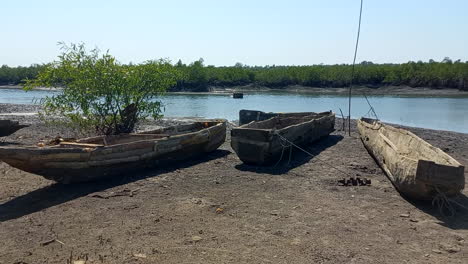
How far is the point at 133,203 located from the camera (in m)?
7.12

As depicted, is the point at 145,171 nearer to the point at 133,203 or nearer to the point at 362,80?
the point at 133,203

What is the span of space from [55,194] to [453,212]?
6538 mm

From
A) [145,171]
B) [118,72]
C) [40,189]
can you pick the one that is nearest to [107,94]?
[118,72]

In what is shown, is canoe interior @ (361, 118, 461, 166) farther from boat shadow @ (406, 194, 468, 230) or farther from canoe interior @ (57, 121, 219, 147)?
canoe interior @ (57, 121, 219, 147)

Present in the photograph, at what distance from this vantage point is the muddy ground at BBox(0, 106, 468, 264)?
5121 mm

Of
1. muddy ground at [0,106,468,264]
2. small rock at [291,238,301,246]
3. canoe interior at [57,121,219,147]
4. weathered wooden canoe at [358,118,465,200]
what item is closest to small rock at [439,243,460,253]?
muddy ground at [0,106,468,264]

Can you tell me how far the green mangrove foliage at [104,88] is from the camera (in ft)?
36.5

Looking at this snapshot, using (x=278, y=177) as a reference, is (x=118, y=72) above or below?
above

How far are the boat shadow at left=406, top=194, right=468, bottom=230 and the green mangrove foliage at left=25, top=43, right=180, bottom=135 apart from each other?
7520mm

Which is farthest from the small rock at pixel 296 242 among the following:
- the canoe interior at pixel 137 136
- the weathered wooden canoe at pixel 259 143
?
the canoe interior at pixel 137 136

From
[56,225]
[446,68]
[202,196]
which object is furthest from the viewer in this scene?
[446,68]

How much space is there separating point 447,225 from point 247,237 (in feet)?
9.62

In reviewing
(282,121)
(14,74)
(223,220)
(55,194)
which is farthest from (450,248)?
(14,74)

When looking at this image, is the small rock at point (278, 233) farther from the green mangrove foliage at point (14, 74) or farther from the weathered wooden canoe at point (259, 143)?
the green mangrove foliage at point (14, 74)
